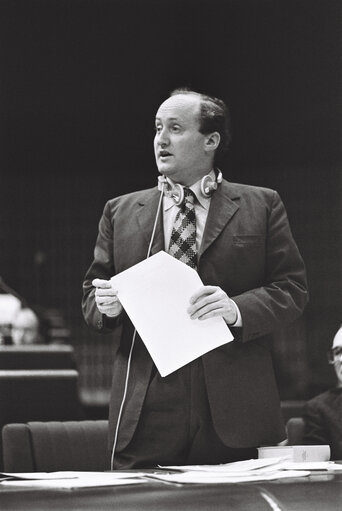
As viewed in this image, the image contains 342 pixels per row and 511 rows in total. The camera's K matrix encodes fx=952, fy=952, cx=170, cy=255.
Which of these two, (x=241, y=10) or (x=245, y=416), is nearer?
(x=245, y=416)

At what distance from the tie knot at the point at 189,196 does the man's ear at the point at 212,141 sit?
92mm

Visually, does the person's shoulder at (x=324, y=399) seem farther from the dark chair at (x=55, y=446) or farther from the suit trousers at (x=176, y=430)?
the suit trousers at (x=176, y=430)

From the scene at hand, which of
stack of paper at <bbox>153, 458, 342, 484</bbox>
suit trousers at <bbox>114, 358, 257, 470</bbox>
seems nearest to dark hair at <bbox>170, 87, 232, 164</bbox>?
suit trousers at <bbox>114, 358, 257, 470</bbox>

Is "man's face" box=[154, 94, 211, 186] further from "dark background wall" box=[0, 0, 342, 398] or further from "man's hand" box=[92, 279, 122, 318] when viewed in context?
"dark background wall" box=[0, 0, 342, 398]

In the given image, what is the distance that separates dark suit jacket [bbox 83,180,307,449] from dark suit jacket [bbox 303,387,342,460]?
2.67 feet

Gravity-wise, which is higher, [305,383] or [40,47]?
[40,47]

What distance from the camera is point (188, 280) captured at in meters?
1.64

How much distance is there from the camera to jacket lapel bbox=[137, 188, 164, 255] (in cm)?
182

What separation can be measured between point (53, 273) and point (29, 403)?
5.45 meters

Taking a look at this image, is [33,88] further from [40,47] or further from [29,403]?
[29,403]

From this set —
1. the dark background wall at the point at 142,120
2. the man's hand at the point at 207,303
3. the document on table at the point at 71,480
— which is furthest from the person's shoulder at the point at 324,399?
the dark background wall at the point at 142,120

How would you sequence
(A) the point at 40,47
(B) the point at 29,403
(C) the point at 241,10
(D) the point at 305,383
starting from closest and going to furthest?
(B) the point at 29,403
(C) the point at 241,10
(A) the point at 40,47
(D) the point at 305,383

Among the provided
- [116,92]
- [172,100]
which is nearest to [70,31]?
[116,92]

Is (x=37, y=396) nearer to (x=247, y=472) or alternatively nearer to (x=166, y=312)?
(x=166, y=312)
